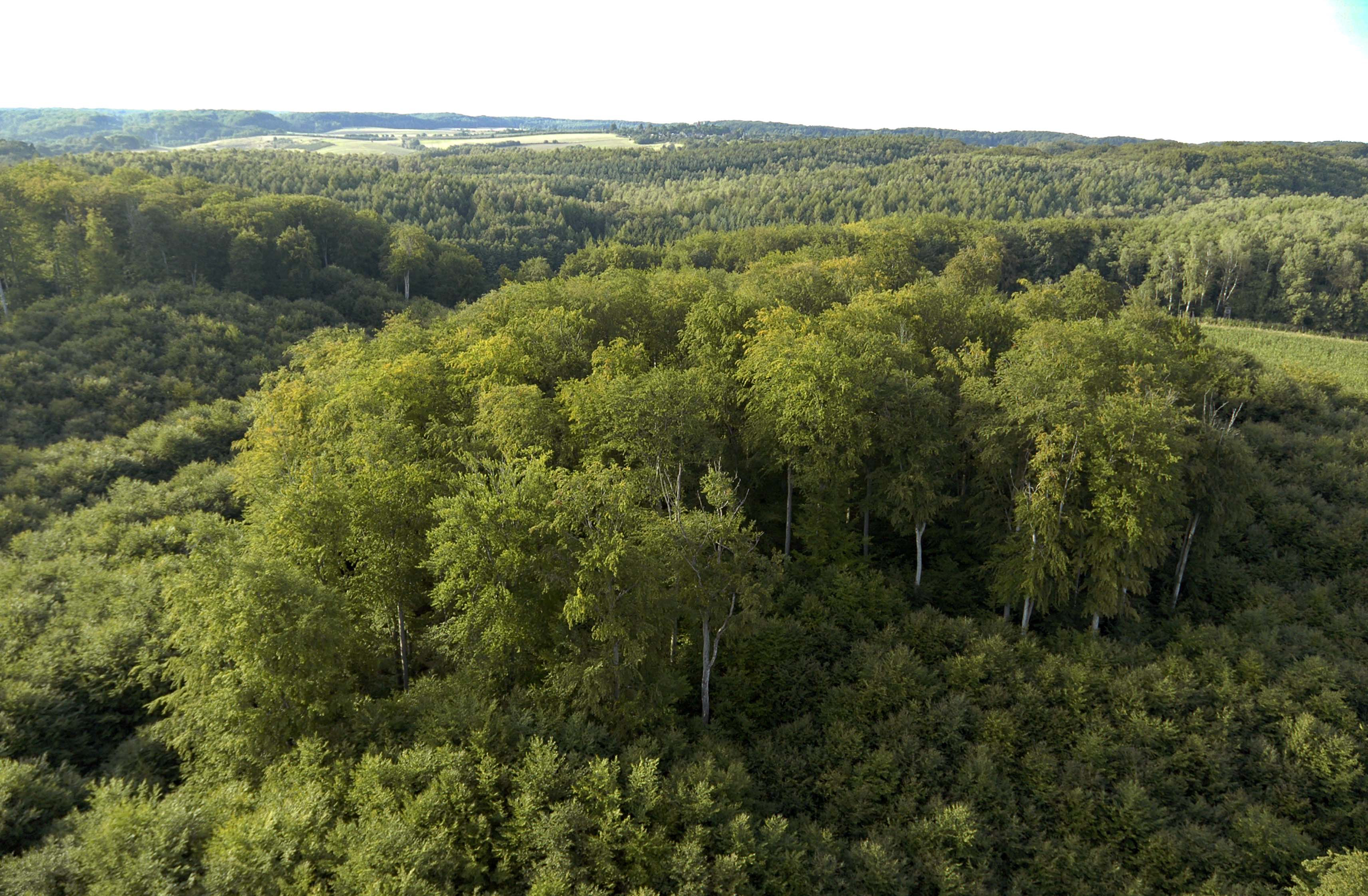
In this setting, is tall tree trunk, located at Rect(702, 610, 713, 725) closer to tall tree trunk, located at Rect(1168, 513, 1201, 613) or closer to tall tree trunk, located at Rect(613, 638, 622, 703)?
tall tree trunk, located at Rect(613, 638, 622, 703)

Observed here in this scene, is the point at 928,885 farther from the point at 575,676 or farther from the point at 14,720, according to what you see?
the point at 14,720

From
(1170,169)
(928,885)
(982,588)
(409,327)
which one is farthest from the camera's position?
(1170,169)

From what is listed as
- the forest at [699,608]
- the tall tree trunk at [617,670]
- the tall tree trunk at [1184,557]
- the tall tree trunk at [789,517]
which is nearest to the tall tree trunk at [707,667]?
the forest at [699,608]

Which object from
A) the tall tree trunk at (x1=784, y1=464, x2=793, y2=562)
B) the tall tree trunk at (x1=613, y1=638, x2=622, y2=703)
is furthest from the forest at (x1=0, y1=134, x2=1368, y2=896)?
the tall tree trunk at (x1=784, y1=464, x2=793, y2=562)

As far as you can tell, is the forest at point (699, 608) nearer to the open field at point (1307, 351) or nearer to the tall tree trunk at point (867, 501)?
the tall tree trunk at point (867, 501)

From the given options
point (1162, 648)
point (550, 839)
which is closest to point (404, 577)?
point (550, 839)
